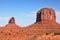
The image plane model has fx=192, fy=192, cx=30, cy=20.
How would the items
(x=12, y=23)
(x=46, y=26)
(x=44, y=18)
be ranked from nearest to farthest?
(x=46, y=26) < (x=44, y=18) < (x=12, y=23)

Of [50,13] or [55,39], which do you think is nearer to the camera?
[55,39]

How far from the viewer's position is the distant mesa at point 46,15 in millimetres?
141125

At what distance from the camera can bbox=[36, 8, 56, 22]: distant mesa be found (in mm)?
141125

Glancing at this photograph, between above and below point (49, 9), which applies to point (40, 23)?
below

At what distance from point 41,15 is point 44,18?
Result: 374cm

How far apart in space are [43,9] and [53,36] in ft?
434

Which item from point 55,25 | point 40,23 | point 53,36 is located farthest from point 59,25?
point 53,36

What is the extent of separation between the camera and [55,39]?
14438mm

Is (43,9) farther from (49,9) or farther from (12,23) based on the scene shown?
(12,23)

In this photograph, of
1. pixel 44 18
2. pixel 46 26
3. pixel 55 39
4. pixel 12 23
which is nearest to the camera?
pixel 55 39

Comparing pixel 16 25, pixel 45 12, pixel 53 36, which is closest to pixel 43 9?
pixel 45 12

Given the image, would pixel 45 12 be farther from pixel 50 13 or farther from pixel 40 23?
pixel 40 23

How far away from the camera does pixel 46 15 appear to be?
143750mm

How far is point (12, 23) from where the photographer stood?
16288 cm
